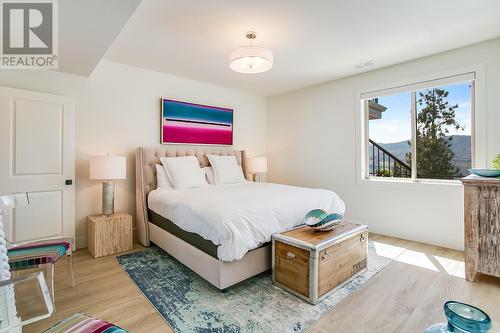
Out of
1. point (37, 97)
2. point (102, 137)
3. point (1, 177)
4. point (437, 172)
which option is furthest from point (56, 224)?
point (437, 172)

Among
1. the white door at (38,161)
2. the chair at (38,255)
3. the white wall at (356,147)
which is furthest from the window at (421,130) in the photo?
the white door at (38,161)

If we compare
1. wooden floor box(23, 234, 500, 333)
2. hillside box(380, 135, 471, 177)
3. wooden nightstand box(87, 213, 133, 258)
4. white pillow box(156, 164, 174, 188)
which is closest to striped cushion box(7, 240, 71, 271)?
wooden floor box(23, 234, 500, 333)

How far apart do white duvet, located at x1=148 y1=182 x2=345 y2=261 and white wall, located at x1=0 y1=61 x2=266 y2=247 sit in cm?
105

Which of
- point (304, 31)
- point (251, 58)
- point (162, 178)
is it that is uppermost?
point (304, 31)

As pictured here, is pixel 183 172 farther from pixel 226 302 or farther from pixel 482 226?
pixel 482 226

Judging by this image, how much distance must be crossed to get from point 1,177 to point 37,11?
1.79 m

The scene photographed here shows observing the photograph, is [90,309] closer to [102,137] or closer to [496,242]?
[102,137]

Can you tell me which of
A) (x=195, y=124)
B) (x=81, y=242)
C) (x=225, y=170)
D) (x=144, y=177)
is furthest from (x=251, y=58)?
(x=81, y=242)

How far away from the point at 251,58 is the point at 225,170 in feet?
6.51

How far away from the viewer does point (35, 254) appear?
1.88 meters

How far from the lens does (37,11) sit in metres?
1.88

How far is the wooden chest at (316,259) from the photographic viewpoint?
1.95 metres

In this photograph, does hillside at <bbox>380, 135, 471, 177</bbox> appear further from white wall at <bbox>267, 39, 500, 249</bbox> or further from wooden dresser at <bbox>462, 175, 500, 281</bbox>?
wooden dresser at <bbox>462, 175, 500, 281</bbox>

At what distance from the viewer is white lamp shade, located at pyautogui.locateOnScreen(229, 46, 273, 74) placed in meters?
2.37
